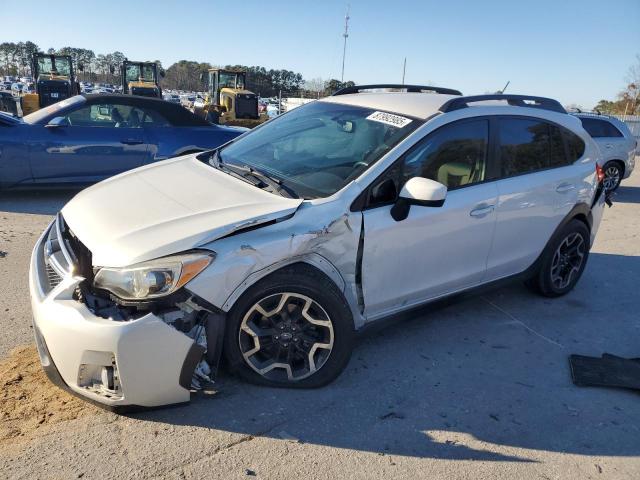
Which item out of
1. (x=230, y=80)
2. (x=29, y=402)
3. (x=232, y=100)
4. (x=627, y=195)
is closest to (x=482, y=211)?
(x=29, y=402)

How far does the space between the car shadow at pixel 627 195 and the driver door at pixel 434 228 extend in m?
8.45

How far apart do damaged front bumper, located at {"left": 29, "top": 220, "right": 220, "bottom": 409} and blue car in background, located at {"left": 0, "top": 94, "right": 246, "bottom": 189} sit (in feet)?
16.6

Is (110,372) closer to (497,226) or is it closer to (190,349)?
(190,349)

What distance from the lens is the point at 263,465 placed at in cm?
256

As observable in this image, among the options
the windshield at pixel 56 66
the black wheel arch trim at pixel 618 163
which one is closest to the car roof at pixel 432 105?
the black wheel arch trim at pixel 618 163

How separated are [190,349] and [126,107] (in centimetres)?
614

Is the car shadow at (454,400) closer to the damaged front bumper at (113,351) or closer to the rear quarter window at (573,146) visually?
the damaged front bumper at (113,351)

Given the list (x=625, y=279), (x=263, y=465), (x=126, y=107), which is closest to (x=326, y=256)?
(x=263, y=465)

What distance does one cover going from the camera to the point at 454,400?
10.6ft

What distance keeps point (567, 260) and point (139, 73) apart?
21.3 metres

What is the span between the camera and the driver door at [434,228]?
330 centimetres

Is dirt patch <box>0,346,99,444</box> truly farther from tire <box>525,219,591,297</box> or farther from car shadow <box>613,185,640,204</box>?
car shadow <box>613,185,640,204</box>

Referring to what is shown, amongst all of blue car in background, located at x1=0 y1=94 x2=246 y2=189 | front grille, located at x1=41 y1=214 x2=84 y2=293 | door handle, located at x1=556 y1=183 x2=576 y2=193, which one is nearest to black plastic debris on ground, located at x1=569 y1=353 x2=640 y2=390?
door handle, located at x1=556 y1=183 x2=576 y2=193

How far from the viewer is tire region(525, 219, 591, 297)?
461 centimetres
